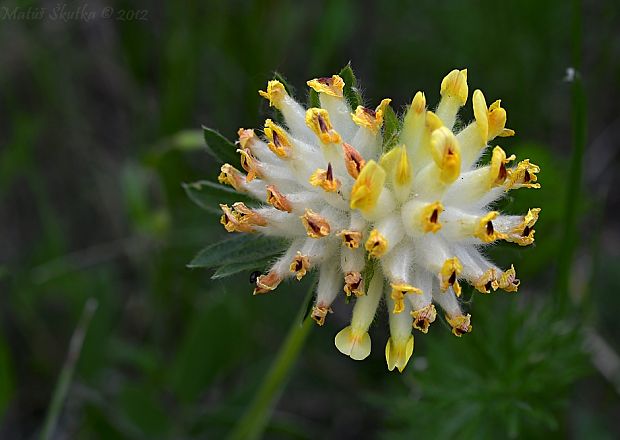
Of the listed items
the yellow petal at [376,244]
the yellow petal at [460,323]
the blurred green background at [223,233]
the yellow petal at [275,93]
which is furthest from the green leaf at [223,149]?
the blurred green background at [223,233]

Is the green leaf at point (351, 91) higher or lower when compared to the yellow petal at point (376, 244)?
higher

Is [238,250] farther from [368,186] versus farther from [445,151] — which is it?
[445,151]

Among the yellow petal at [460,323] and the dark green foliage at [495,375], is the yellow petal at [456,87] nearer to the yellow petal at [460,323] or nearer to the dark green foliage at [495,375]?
the yellow petal at [460,323]

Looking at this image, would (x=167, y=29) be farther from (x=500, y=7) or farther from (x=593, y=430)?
(x=593, y=430)

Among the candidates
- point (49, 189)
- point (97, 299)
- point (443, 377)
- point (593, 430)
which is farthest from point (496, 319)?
point (49, 189)

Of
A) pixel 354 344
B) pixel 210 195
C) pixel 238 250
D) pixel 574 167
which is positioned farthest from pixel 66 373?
pixel 574 167

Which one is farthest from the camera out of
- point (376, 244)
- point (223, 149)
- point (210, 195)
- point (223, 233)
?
point (223, 233)

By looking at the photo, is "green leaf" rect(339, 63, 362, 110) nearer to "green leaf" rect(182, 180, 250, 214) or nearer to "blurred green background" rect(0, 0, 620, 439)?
"green leaf" rect(182, 180, 250, 214)
